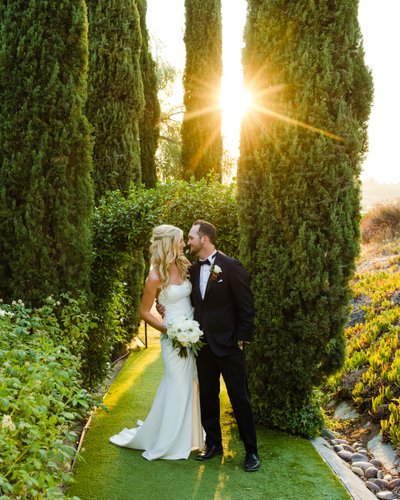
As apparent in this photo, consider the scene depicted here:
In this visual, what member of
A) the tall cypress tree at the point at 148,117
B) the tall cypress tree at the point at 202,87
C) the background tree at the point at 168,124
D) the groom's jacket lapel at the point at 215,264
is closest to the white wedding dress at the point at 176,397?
the groom's jacket lapel at the point at 215,264

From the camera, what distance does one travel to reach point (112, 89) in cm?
1038

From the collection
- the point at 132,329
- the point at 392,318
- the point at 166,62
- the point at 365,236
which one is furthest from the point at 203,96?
the point at 392,318

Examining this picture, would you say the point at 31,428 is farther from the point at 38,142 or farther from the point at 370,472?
the point at 370,472

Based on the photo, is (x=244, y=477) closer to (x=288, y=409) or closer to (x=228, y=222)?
(x=288, y=409)

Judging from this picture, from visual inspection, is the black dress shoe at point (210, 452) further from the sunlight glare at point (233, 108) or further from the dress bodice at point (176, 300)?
the sunlight glare at point (233, 108)

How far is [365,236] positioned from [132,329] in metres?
9.41

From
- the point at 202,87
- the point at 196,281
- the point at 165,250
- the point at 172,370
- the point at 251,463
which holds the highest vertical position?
the point at 202,87

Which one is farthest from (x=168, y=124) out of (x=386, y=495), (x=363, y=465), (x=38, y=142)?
(x=386, y=495)

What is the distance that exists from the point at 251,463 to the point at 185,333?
1360mm

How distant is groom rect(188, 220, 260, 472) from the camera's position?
198 inches

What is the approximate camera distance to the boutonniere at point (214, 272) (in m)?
4.98

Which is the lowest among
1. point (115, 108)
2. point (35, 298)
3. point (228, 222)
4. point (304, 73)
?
point (35, 298)

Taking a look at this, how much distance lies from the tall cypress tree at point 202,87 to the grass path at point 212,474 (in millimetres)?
11298

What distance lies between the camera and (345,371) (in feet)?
25.7
